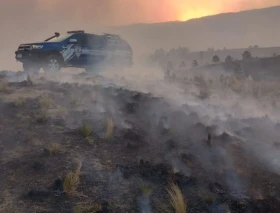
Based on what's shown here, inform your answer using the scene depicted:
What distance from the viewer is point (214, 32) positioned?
8325 cm

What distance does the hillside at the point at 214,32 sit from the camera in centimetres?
7125

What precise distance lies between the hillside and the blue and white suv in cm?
5268

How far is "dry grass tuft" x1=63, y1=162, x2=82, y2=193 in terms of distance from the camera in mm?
5648

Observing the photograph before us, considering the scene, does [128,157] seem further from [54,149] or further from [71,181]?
[71,181]

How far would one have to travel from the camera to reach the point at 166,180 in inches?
250

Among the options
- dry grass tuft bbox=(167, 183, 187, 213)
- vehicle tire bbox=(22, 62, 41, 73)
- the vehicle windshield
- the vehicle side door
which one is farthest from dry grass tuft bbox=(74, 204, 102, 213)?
vehicle tire bbox=(22, 62, 41, 73)

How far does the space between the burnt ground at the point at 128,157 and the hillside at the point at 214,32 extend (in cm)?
5941

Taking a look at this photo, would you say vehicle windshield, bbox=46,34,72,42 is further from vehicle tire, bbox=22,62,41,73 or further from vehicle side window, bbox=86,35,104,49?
vehicle tire, bbox=22,62,41,73

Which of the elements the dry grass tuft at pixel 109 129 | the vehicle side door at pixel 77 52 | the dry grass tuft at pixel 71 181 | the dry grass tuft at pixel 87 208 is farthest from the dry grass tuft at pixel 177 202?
the vehicle side door at pixel 77 52

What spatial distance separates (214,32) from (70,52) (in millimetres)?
73143

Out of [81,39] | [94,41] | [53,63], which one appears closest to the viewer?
[53,63]

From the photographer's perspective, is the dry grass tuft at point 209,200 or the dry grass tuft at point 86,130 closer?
the dry grass tuft at point 209,200

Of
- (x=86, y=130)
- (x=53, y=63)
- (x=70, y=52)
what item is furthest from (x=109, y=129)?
(x=70, y=52)

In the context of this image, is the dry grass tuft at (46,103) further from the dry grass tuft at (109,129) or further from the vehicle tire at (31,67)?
the vehicle tire at (31,67)
